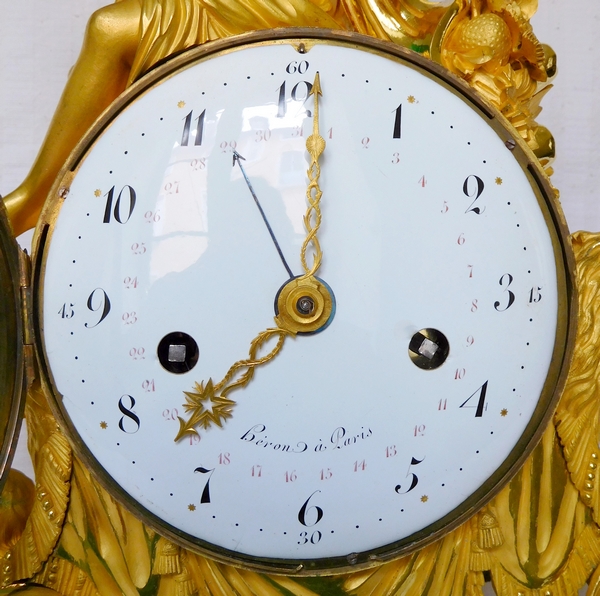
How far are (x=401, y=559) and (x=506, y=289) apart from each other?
0.34 meters

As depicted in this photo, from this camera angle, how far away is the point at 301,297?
2.90 ft

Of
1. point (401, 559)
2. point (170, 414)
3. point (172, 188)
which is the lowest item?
point (401, 559)

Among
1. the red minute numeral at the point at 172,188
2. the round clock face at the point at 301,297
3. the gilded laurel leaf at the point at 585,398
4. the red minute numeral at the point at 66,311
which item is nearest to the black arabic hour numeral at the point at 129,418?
the round clock face at the point at 301,297

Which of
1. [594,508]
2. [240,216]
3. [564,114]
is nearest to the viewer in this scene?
[240,216]

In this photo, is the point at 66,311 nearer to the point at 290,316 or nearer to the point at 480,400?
the point at 290,316

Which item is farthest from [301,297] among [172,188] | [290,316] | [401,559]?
[401,559]

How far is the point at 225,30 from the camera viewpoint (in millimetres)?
976

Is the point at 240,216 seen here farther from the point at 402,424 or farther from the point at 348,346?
the point at 402,424

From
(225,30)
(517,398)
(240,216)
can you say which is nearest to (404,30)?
(225,30)

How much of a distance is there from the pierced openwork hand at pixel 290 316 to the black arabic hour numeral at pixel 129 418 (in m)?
0.05

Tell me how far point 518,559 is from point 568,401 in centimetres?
19

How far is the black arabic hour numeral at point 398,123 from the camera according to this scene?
897mm

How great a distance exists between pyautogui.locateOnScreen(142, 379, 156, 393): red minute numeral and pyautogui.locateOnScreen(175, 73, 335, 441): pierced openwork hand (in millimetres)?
38

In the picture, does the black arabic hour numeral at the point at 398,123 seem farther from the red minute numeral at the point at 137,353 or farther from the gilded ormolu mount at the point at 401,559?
the red minute numeral at the point at 137,353
